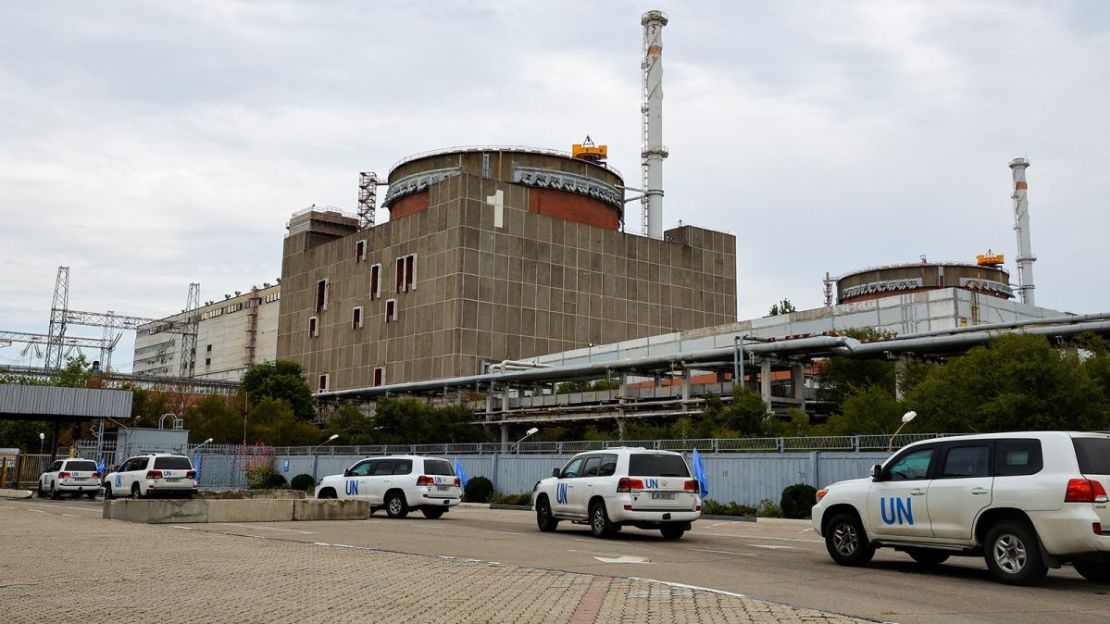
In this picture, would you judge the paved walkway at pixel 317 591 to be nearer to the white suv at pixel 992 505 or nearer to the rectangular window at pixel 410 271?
the white suv at pixel 992 505

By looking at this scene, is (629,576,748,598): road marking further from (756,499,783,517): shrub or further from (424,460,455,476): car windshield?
(756,499,783,517): shrub

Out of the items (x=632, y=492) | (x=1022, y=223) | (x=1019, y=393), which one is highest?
(x=1022, y=223)

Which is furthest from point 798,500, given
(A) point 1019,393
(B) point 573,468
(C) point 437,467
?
(C) point 437,467

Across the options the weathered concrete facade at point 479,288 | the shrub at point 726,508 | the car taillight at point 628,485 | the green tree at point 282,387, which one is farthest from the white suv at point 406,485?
the green tree at point 282,387

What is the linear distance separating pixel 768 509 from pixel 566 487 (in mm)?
10036

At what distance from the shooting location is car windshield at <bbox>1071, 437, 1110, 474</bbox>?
1155 centimetres

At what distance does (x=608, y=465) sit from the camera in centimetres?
1980

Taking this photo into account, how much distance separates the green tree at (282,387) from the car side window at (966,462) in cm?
7197

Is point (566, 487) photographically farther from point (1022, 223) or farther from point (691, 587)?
point (1022, 223)

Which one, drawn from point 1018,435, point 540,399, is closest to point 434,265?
point 540,399

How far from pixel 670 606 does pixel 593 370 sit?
49.5 meters

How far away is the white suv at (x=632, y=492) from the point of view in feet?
62.8

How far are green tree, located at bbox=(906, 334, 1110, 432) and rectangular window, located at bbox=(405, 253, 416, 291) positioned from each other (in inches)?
2395

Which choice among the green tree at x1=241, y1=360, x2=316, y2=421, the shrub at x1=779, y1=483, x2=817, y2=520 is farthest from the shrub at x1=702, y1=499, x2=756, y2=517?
the green tree at x1=241, y1=360, x2=316, y2=421
